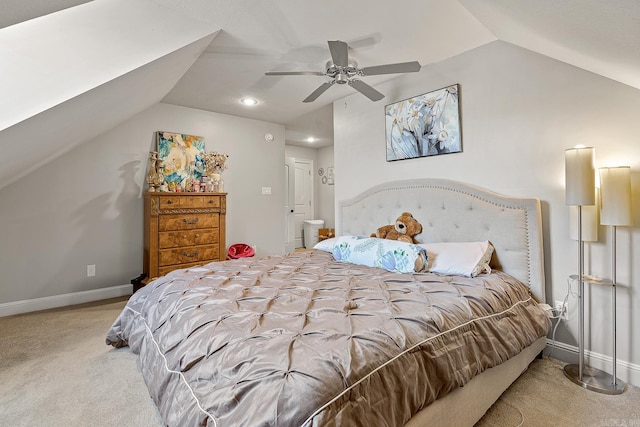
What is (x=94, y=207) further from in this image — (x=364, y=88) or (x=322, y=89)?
(x=364, y=88)

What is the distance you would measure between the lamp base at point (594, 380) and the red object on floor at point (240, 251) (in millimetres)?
3732

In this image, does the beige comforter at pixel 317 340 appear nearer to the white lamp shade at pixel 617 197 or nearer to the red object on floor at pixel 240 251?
the white lamp shade at pixel 617 197

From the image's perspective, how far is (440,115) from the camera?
2828mm

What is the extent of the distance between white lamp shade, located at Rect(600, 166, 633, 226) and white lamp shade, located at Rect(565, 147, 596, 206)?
64 millimetres

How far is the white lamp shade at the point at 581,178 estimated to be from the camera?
186cm

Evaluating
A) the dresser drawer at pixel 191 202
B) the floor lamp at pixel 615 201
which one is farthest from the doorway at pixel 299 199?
the floor lamp at pixel 615 201

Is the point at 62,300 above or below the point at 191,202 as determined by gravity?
below

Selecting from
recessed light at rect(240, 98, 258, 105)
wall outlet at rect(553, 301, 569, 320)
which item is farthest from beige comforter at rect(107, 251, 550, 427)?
recessed light at rect(240, 98, 258, 105)

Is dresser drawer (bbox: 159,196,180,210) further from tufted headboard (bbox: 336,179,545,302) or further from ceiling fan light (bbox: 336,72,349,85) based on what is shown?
ceiling fan light (bbox: 336,72,349,85)

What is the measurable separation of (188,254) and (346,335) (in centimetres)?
315

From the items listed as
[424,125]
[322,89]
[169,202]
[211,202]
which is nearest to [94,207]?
[169,202]

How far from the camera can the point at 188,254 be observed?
3.74 meters

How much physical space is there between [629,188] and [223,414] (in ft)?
7.89

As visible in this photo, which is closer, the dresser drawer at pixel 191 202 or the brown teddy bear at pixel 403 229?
the brown teddy bear at pixel 403 229
